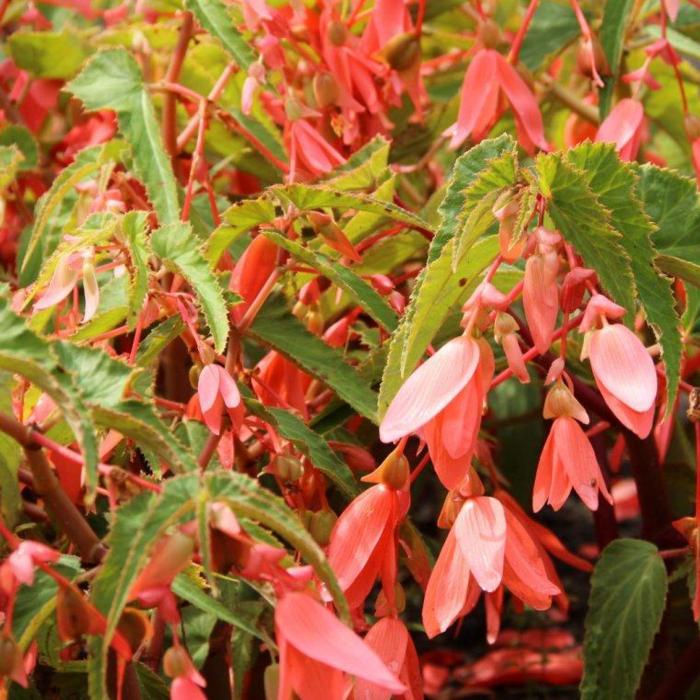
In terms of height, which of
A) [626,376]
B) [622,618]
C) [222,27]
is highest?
[222,27]

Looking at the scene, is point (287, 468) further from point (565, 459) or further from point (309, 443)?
point (565, 459)

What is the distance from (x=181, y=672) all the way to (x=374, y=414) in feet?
0.68

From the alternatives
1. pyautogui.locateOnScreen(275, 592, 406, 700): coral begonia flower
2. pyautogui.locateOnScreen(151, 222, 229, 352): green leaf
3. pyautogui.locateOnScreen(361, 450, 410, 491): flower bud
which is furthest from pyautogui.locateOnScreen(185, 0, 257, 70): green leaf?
pyautogui.locateOnScreen(275, 592, 406, 700): coral begonia flower

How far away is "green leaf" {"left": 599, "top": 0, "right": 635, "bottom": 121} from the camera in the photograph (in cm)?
82

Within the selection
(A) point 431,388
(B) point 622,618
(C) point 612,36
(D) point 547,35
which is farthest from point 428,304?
(D) point 547,35

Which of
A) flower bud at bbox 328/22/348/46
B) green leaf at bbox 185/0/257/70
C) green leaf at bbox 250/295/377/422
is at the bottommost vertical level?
green leaf at bbox 250/295/377/422

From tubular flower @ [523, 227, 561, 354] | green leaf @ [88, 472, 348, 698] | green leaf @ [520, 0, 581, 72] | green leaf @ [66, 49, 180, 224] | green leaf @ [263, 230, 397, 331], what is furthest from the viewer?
green leaf @ [520, 0, 581, 72]

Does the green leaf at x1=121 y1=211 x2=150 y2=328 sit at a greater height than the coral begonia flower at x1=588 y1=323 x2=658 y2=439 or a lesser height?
greater

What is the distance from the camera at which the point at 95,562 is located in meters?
0.51

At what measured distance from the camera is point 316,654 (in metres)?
0.43

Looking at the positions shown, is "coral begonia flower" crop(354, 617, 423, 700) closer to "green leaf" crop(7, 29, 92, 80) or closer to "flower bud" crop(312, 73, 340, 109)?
"flower bud" crop(312, 73, 340, 109)

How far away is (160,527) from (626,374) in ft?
0.72

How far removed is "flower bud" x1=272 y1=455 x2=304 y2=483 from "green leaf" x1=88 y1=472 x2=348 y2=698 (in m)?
0.16

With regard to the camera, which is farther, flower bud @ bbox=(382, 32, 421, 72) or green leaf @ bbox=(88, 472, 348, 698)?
flower bud @ bbox=(382, 32, 421, 72)
